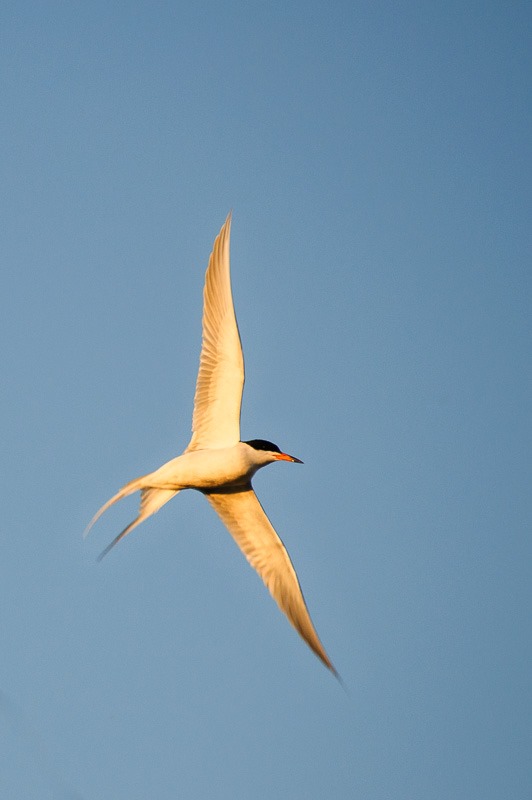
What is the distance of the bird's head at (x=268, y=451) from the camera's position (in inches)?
547

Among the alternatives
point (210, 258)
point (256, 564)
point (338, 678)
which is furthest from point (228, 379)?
point (338, 678)

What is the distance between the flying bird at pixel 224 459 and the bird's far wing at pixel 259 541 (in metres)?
0.01

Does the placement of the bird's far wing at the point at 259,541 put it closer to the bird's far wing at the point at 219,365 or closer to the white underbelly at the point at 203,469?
the white underbelly at the point at 203,469

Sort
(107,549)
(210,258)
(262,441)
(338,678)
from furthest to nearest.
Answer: (262,441), (210,258), (107,549), (338,678)

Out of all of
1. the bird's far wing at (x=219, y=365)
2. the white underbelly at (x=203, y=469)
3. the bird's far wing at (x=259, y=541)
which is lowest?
the bird's far wing at (x=259, y=541)

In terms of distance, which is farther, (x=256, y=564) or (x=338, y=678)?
(x=256, y=564)

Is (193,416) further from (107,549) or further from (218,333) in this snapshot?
(107,549)

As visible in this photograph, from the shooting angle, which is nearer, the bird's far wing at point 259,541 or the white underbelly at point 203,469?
the white underbelly at point 203,469

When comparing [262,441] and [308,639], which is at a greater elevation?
[262,441]

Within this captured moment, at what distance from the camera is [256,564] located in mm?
14305

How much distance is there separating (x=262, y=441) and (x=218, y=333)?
1.48 meters

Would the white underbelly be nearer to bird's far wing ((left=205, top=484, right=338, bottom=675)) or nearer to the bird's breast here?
the bird's breast

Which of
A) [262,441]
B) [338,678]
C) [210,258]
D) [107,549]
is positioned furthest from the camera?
[262,441]

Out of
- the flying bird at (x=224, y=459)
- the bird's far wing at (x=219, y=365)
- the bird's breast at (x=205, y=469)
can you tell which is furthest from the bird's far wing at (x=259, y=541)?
the bird's far wing at (x=219, y=365)
